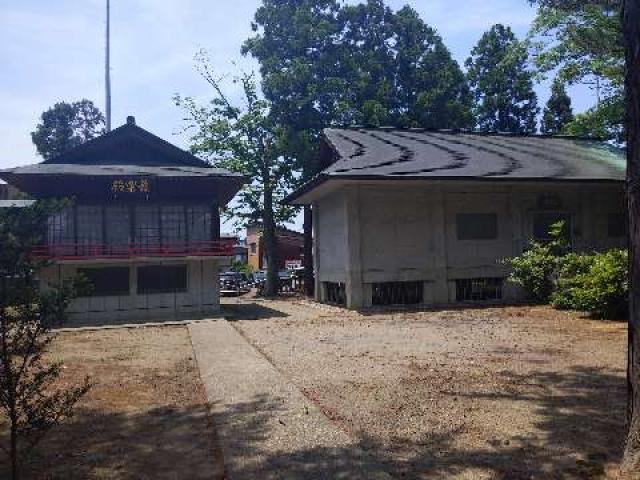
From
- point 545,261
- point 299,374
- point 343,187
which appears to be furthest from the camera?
point 343,187

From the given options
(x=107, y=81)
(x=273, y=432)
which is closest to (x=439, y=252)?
(x=273, y=432)

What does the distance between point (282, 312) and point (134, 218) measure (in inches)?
256

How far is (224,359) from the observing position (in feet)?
33.7

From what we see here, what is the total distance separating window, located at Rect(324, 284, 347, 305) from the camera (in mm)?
20562

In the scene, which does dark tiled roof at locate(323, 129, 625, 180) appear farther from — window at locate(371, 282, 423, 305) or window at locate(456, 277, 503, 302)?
window at locate(371, 282, 423, 305)

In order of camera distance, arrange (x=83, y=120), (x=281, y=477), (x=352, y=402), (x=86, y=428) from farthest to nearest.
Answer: (x=83, y=120) < (x=352, y=402) < (x=86, y=428) < (x=281, y=477)

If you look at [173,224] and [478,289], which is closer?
[478,289]

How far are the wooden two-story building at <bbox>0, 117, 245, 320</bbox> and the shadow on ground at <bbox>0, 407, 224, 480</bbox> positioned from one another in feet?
43.0

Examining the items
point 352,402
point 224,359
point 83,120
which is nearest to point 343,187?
point 224,359

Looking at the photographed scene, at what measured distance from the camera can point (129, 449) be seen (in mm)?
5586

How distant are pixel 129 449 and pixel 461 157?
1801cm

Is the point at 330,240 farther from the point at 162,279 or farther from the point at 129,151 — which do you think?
the point at 129,151

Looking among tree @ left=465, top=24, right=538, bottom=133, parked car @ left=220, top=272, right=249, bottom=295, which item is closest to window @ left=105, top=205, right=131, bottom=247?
parked car @ left=220, top=272, right=249, bottom=295

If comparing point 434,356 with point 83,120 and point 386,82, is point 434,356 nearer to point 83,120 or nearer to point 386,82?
point 386,82
